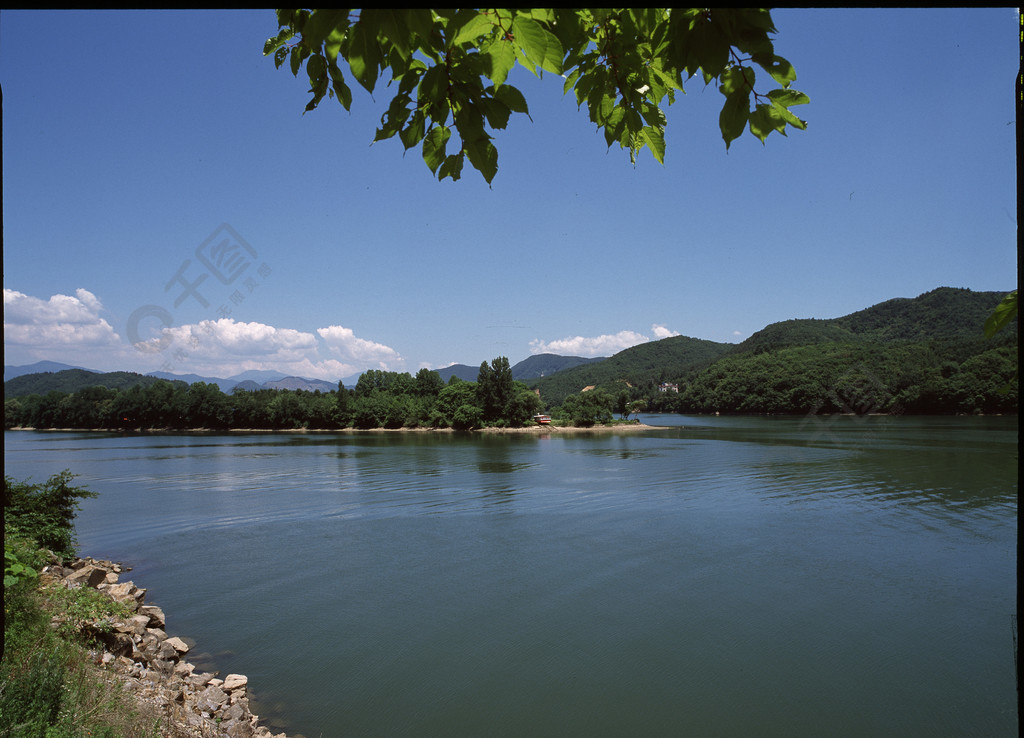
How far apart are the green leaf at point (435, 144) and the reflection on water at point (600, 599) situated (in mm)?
6872

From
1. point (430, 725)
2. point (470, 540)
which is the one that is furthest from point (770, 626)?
point (470, 540)

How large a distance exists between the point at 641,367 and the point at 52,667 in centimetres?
15384

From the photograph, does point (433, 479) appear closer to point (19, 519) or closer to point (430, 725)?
point (19, 519)

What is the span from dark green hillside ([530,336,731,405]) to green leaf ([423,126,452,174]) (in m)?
114

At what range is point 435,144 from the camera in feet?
5.40

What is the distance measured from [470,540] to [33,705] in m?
12.3

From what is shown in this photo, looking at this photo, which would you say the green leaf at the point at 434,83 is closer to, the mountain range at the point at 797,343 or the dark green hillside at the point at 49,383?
the mountain range at the point at 797,343

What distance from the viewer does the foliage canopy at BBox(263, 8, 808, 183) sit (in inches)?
49.3

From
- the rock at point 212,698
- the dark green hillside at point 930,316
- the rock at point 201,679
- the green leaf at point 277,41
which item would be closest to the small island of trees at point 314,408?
the dark green hillside at point 930,316

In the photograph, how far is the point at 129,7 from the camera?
3.35 feet

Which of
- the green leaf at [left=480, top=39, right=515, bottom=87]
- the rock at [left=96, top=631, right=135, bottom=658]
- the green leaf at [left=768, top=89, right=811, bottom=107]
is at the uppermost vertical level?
the green leaf at [left=480, top=39, right=515, bottom=87]

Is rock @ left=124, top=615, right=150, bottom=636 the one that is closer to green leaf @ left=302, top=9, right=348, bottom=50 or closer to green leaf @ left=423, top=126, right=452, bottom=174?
green leaf @ left=423, top=126, right=452, bottom=174

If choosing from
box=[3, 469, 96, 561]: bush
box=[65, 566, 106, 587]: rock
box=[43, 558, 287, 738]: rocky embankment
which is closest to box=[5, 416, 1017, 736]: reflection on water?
box=[43, 558, 287, 738]: rocky embankment

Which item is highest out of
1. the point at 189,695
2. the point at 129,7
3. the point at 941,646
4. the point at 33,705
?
the point at 129,7
